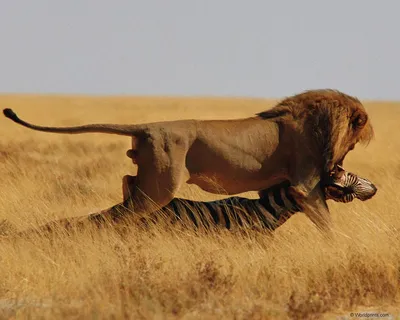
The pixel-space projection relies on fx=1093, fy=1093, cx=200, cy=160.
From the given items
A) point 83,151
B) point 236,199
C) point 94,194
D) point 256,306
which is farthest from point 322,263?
point 83,151

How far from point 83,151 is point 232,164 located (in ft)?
36.2

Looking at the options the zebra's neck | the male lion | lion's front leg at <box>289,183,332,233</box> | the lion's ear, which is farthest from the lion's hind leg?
the lion's ear

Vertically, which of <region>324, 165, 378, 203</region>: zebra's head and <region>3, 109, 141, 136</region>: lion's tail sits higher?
<region>3, 109, 141, 136</region>: lion's tail

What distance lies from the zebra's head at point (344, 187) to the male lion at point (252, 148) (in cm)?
9

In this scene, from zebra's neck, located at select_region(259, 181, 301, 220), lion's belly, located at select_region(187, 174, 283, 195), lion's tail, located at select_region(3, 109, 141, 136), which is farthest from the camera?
zebra's neck, located at select_region(259, 181, 301, 220)

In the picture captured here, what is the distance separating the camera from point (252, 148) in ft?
31.9

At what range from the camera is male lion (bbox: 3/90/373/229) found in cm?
922

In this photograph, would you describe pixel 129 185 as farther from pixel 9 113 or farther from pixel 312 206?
pixel 312 206

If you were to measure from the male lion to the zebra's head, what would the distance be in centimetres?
9

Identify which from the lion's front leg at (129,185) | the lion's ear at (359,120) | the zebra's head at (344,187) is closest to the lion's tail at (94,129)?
the lion's front leg at (129,185)

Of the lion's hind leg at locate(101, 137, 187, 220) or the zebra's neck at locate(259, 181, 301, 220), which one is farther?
the zebra's neck at locate(259, 181, 301, 220)

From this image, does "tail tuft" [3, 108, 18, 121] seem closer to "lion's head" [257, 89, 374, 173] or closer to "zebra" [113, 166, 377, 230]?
"zebra" [113, 166, 377, 230]

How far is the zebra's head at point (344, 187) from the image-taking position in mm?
9859

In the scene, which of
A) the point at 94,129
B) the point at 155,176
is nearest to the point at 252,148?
the point at 155,176
